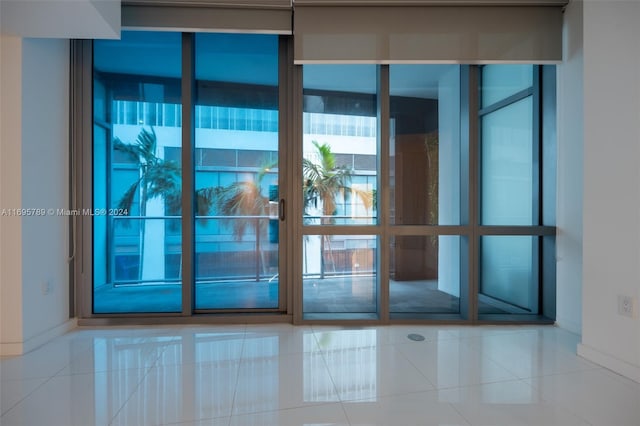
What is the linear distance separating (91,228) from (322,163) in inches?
87.0

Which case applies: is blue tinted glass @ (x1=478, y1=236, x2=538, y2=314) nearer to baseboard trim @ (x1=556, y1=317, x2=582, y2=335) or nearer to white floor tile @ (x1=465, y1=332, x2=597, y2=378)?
baseboard trim @ (x1=556, y1=317, x2=582, y2=335)

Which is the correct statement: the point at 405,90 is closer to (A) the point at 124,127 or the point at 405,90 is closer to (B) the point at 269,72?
(B) the point at 269,72

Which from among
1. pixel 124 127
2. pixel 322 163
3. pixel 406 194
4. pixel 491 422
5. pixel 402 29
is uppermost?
pixel 402 29

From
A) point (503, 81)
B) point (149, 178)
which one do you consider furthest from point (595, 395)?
point (149, 178)

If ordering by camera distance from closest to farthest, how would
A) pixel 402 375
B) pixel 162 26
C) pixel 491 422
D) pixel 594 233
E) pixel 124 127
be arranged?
pixel 491 422, pixel 402 375, pixel 594 233, pixel 162 26, pixel 124 127

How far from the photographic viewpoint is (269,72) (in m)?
3.23

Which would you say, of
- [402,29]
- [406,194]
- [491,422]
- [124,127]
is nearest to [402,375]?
Answer: [491,422]

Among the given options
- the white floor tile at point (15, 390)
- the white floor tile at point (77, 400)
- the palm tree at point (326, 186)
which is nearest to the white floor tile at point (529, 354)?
the palm tree at point (326, 186)

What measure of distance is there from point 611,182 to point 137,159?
3856mm

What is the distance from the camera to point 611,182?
2230 millimetres

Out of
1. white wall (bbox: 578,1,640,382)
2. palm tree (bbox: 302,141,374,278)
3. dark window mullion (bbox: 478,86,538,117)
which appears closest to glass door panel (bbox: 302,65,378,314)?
palm tree (bbox: 302,141,374,278)

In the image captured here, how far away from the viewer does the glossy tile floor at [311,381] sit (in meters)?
1.70

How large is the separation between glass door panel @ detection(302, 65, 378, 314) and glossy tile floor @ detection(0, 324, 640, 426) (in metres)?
0.68

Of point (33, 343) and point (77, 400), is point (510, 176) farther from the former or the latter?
point (33, 343)
